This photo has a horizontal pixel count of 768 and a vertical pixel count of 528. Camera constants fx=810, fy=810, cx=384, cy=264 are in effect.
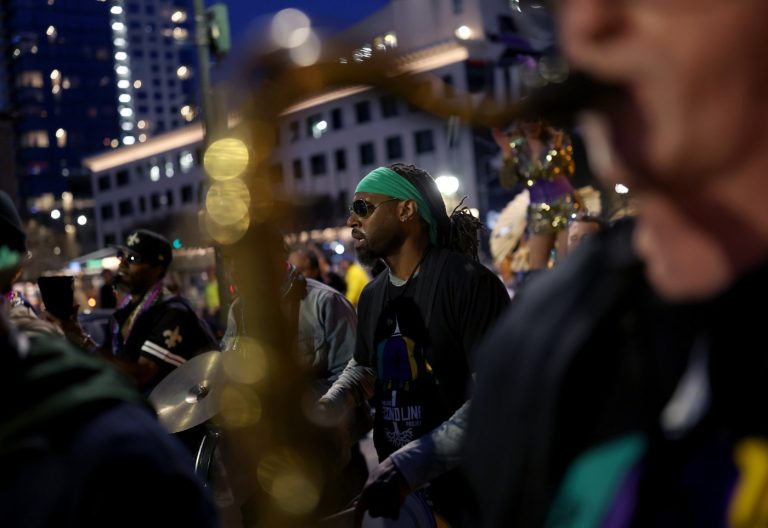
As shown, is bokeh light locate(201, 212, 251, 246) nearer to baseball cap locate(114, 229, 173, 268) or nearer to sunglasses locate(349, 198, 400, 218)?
sunglasses locate(349, 198, 400, 218)

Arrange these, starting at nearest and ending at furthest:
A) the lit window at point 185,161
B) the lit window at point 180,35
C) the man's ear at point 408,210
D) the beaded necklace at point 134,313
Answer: the man's ear at point 408,210, the beaded necklace at point 134,313, the lit window at point 180,35, the lit window at point 185,161

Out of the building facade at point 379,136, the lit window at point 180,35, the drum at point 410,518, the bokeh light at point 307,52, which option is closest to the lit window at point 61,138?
the lit window at point 180,35

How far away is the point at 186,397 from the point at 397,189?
1.39m

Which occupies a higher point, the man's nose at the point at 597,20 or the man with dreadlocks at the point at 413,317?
the man's nose at the point at 597,20

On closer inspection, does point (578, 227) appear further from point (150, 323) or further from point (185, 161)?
point (185, 161)

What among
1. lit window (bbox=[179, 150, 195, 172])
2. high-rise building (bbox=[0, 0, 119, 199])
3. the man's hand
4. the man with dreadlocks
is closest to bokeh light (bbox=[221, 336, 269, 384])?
the man's hand

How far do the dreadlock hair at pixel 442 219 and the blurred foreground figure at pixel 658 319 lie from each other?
234 cm

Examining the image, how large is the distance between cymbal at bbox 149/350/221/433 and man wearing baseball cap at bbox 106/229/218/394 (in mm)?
941

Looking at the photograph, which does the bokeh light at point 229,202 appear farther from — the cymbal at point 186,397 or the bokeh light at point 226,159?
the cymbal at point 186,397

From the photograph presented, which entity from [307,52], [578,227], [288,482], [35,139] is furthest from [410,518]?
[35,139]

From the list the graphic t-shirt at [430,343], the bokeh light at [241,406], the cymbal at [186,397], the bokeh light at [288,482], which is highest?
the bokeh light at [241,406]

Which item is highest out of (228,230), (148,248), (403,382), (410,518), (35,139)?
(35,139)

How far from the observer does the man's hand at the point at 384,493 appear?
7.30ft

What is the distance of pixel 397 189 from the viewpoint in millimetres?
3455
